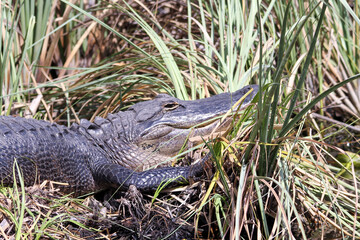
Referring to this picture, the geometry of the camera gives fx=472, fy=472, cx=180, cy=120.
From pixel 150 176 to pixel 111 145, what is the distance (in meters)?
0.58

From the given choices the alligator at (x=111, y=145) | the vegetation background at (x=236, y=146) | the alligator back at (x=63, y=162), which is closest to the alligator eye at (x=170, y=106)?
the alligator at (x=111, y=145)

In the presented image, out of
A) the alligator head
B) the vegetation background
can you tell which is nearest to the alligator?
the alligator head

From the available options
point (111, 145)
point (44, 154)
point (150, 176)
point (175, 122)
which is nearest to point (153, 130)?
point (175, 122)

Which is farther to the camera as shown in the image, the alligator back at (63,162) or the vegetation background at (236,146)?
the alligator back at (63,162)

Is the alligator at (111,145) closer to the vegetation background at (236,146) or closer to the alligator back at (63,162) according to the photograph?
the alligator back at (63,162)

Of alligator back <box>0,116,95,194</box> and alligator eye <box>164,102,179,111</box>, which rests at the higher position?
alligator eye <box>164,102,179,111</box>

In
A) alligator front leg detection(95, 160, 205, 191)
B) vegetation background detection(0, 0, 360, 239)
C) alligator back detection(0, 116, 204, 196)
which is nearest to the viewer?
vegetation background detection(0, 0, 360, 239)

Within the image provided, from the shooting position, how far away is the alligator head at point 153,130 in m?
3.54

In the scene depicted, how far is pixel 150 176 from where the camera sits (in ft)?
10.2

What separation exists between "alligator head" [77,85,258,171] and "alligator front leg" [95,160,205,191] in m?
0.32

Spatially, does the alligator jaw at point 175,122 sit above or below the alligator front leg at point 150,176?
above

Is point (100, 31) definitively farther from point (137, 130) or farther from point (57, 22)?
point (137, 130)

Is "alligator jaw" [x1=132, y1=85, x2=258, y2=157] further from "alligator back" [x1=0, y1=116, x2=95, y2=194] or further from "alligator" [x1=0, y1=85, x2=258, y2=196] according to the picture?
"alligator back" [x1=0, y1=116, x2=95, y2=194]

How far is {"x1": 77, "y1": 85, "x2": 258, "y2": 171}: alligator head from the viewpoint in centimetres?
354
